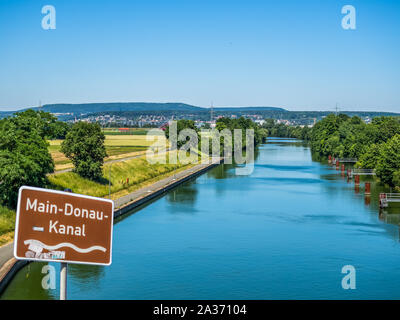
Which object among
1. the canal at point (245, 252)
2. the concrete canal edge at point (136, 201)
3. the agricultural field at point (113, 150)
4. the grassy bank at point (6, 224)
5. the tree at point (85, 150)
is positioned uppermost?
the tree at point (85, 150)

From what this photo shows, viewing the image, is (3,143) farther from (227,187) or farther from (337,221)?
(227,187)

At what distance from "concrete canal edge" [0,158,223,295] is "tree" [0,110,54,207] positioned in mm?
5927

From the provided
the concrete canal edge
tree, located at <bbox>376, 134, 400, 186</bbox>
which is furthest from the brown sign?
tree, located at <bbox>376, 134, 400, 186</bbox>

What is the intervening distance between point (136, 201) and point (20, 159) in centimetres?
1418

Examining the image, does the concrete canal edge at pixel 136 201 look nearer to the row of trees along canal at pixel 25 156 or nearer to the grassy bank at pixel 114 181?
the grassy bank at pixel 114 181

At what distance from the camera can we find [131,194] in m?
51.6

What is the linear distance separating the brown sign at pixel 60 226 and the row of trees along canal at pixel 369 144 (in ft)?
161

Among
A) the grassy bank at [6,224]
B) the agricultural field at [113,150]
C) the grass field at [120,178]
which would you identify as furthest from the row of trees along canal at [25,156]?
the agricultural field at [113,150]

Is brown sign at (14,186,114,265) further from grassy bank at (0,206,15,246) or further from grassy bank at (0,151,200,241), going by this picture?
grassy bank at (0,151,200,241)

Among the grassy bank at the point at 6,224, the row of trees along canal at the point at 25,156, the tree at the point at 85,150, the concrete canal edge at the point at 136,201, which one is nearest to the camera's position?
the concrete canal edge at the point at 136,201

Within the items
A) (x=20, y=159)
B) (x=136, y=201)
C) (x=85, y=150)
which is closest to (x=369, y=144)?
(x=136, y=201)

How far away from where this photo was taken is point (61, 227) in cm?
717

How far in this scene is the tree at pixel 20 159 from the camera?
33.1 metres
